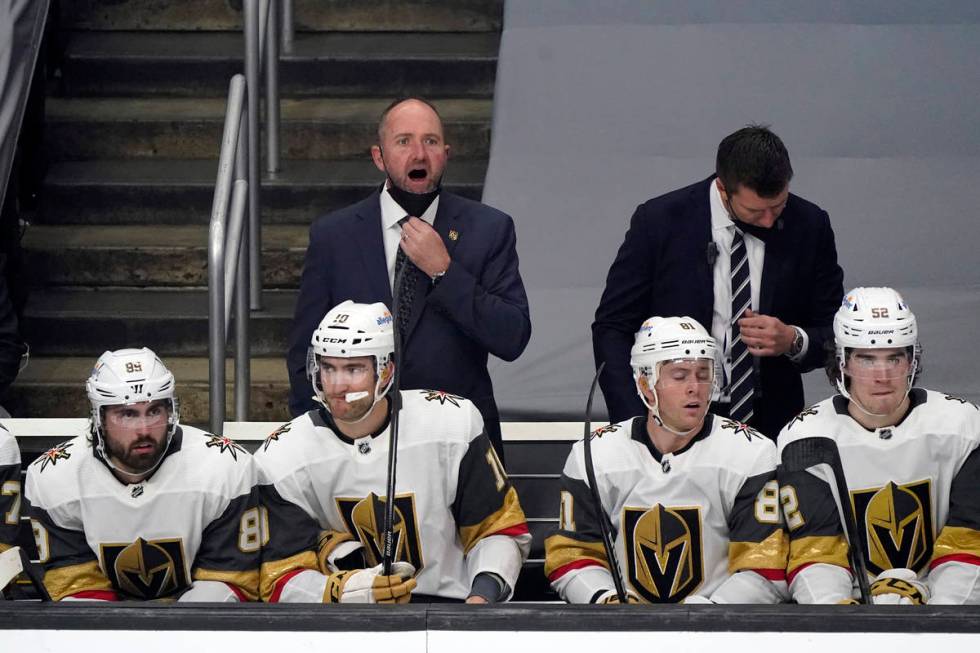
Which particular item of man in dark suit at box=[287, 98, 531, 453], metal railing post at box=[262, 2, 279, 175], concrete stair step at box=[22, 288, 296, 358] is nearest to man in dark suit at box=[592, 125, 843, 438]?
man in dark suit at box=[287, 98, 531, 453]

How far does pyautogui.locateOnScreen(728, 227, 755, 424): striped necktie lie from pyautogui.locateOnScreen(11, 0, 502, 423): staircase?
2087 millimetres

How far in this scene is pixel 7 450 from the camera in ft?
11.2

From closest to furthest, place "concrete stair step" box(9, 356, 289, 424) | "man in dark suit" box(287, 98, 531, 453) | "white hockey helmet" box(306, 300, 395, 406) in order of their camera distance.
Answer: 1. "white hockey helmet" box(306, 300, 395, 406)
2. "man in dark suit" box(287, 98, 531, 453)
3. "concrete stair step" box(9, 356, 289, 424)

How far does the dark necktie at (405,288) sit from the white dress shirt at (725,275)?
679 millimetres

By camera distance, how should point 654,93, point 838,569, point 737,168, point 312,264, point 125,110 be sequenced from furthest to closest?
point 125,110
point 654,93
point 312,264
point 737,168
point 838,569

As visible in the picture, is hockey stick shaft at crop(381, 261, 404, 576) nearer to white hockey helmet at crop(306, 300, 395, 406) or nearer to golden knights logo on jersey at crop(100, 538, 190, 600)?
white hockey helmet at crop(306, 300, 395, 406)

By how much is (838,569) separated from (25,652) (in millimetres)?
1566

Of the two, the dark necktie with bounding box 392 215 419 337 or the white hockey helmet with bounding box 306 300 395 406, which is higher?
the dark necktie with bounding box 392 215 419 337

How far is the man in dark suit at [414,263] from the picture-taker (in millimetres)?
3568

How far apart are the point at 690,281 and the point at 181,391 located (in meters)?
2.28

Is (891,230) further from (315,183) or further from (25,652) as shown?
(25,652)

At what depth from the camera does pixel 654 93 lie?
5.72 m

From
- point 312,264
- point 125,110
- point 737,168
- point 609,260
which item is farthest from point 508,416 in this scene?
point 125,110

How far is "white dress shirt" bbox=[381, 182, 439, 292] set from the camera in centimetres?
367
